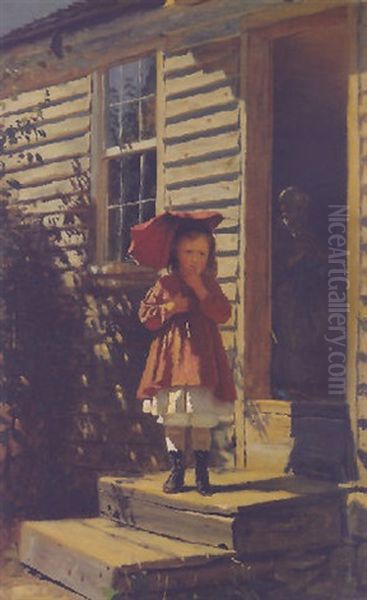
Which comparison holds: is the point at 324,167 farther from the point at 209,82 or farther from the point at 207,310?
the point at 207,310

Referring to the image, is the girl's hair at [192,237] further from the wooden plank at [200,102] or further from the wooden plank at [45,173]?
the wooden plank at [45,173]

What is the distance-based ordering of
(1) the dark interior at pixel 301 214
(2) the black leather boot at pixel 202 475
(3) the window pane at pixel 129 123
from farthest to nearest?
(3) the window pane at pixel 129 123 < (1) the dark interior at pixel 301 214 < (2) the black leather boot at pixel 202 475

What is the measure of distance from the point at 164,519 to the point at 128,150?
3.42 meters

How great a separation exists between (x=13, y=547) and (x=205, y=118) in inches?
138

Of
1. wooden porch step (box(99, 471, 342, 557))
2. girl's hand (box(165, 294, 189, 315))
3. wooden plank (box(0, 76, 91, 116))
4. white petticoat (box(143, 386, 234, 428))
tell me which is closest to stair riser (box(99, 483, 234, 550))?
wooden porch step (box(99, 471, 342, 557))

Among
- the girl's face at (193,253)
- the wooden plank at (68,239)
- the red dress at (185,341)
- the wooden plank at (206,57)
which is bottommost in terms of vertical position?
the red dress at (185,341)

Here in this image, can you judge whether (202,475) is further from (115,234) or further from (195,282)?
(115,234)

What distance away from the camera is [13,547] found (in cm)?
691

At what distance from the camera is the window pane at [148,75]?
26.0 feet

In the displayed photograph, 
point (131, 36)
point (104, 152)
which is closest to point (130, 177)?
point (104, 152)

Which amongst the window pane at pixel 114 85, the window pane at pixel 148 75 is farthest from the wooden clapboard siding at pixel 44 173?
the window pane at pixel 148 75

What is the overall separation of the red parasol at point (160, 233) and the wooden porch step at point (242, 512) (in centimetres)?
148

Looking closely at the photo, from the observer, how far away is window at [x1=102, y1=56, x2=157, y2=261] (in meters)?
7.93

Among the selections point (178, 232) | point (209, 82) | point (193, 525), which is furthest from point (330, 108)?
point (193, 525)
